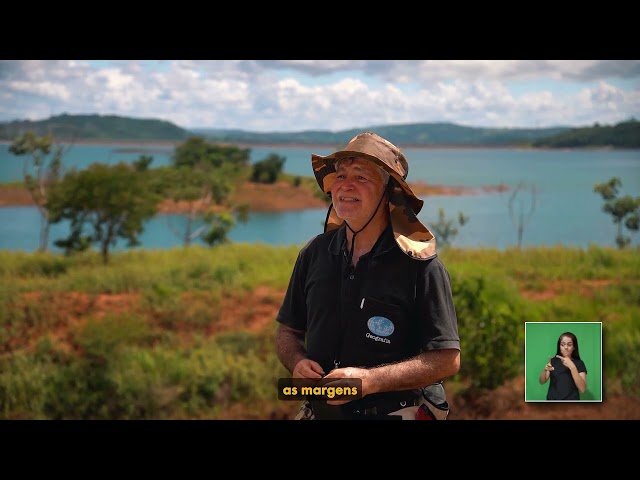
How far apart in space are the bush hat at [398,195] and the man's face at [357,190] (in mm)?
23

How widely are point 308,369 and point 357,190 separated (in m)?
0.35

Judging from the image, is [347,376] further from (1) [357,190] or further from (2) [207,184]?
(2) [207,184]

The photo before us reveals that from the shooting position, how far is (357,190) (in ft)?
4.69

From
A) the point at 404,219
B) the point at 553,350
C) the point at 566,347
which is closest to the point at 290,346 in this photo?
the point at 404,219

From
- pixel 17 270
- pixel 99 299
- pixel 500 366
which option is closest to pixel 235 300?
pixel 99 299

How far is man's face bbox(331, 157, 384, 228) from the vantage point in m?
1.42

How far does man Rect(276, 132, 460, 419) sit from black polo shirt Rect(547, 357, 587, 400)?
2.37 metres

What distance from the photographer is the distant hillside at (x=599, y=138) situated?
7191 millimetres

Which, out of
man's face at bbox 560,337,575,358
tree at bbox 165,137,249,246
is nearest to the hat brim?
man's face at bbox 560,337,575,358

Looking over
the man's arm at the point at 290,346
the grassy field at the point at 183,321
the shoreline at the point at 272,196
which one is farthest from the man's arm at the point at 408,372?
the shoreline at the point at 272,196

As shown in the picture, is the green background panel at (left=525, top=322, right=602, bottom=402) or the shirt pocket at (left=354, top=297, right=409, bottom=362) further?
the green background panel at (left=525, top=322, right=602, bottom=402)

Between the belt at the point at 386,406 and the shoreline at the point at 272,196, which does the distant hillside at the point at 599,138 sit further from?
the belt at the point at 386,406

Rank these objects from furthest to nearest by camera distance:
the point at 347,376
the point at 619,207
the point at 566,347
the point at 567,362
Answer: the point at 619,207, the point at 567,362, the point at 566,347, the point at 347,376
